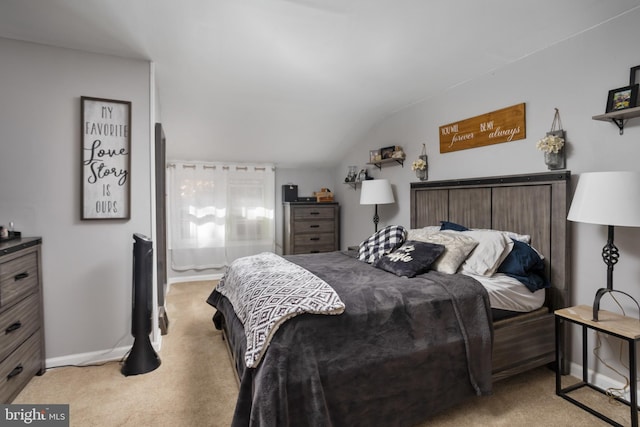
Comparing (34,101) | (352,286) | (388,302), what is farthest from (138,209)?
(388,302)

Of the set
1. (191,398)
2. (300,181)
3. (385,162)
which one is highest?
(385,162)

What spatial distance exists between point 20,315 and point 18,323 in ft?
0.19

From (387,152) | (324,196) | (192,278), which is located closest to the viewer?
(387,152)

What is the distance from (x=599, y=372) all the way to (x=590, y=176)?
133cm

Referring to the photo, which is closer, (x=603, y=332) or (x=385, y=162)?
(x=603, y=332)

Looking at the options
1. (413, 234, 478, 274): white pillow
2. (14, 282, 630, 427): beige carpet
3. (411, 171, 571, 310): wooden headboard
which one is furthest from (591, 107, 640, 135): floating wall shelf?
(14, 282, 630, 427): beige carpet

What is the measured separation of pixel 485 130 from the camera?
2.78 m

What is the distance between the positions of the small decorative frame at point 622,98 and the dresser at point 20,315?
3654 mm

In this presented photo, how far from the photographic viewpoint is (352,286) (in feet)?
6.28

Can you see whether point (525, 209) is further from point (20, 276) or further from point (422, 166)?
point (20, 276)

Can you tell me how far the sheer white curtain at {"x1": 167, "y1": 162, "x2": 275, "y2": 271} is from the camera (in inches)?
182

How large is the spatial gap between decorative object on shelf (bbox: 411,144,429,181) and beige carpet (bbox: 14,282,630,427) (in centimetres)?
201

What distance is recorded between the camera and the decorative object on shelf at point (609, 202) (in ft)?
5.31

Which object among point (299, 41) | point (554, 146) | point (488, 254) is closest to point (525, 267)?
point (488, 254)
